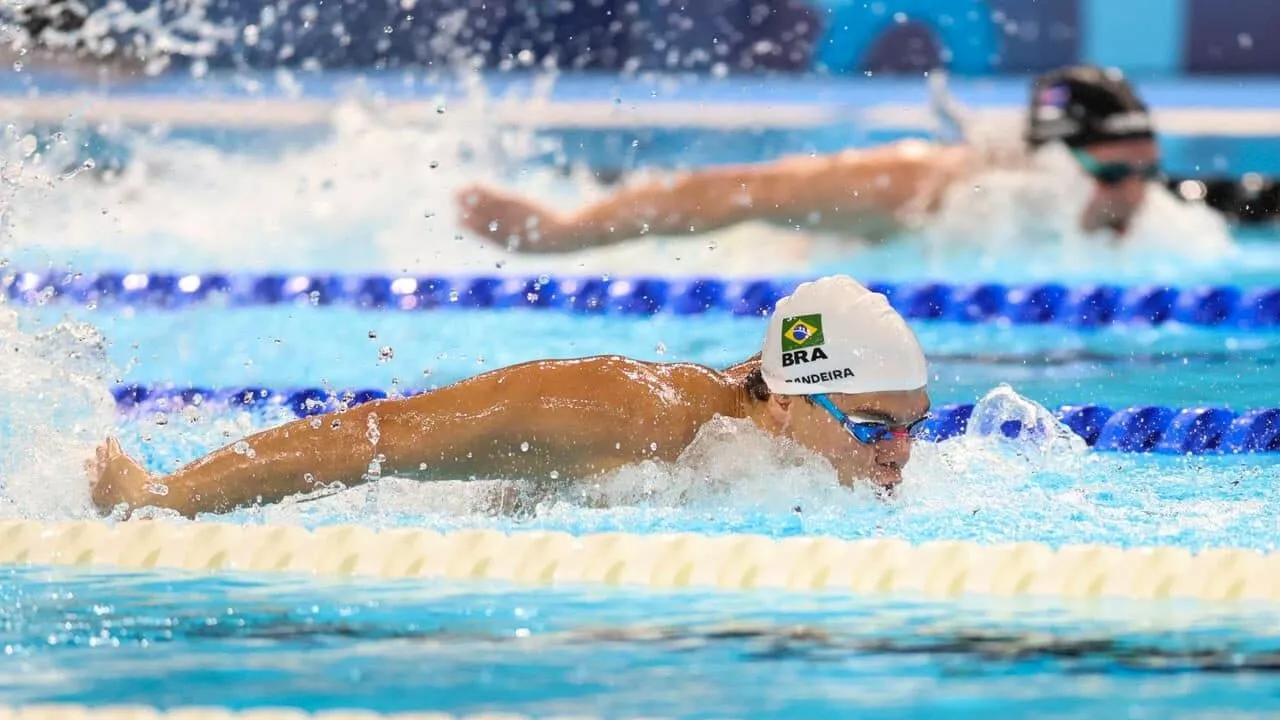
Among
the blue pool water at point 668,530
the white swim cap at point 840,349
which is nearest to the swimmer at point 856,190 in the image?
the blue pool water at point 668,530

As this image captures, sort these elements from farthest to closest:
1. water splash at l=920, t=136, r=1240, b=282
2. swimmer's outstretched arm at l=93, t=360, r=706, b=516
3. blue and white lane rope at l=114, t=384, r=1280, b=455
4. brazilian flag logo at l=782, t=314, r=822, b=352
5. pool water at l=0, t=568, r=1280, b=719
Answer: water splash at l=920, t=136, r=1240, b=282 → blue and white lane rope at l=114, t=384, r=1280, b=455 → brazilian flag logo at l=782, t=314, r=822, b=352 → swimmer's outstretched arm at l=93, t=360, r=706, b=516 → pool water at l=0, t=568, r=1280, b=719

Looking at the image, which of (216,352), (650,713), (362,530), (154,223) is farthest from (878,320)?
(154,223)

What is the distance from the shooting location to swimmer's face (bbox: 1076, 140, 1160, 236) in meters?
6.18

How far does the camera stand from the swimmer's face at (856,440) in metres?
3.12

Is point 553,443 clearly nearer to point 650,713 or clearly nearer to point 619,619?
point 619,619

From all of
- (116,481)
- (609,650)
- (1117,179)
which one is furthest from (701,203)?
(609,650)

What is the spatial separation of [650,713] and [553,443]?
3.13ft

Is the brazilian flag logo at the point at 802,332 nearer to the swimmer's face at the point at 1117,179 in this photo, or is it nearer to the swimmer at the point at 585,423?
the swimmer at the point at 585,423

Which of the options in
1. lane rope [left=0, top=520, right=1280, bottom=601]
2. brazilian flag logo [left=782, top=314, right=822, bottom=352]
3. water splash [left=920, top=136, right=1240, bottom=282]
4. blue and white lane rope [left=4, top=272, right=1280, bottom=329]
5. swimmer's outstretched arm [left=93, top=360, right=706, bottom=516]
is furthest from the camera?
water splash [left=920, top=136, right=1240, bottom=282]

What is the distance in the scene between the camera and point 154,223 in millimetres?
7594

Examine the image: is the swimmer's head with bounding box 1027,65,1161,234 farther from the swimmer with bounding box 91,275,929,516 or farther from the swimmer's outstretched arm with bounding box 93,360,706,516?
the swimmer's outstretched arm with bounding box 93,360,706,516

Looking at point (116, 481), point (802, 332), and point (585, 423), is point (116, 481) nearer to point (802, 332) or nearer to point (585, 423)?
point (585, 423)

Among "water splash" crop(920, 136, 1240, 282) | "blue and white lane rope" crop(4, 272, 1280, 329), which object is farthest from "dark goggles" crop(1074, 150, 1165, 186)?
"blue and white lane rope" crop(4, 272, 1280, 329)

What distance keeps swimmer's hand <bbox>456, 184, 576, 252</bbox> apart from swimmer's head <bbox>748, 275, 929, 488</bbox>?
259cm
